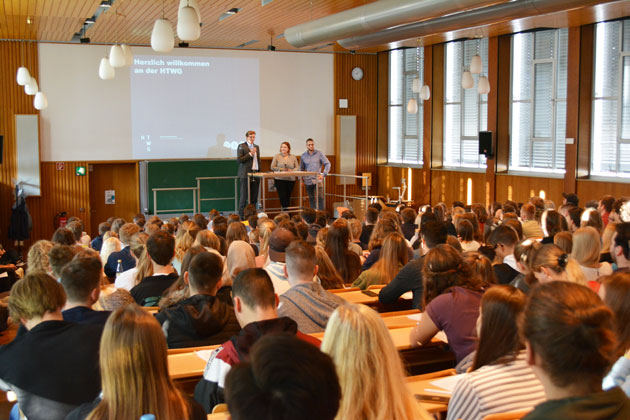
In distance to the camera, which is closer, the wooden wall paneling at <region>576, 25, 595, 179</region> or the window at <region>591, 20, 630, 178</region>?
the window at <region>591, 20, 630, 178</region>

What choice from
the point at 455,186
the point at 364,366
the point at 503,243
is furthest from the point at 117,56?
the point at 455,186

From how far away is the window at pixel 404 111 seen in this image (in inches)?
632

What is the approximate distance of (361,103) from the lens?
55.3 feet

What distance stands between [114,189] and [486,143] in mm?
8149

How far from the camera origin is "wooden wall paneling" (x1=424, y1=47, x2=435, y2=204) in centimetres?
1533

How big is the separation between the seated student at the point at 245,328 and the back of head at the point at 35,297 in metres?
0.76

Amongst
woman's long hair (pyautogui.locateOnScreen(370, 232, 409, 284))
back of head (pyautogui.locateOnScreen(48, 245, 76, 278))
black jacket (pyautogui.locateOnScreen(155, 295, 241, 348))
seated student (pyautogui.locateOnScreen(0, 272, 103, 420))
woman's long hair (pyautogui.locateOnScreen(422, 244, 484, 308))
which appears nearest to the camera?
seated student (pyautogui.locateOnScreen(0, 272, 103, 420))

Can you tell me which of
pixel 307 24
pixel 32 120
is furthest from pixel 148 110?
pixel 307 24

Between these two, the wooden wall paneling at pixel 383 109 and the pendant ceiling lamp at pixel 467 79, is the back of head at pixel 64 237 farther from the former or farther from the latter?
the wooden wall paneling at pixel 383 109

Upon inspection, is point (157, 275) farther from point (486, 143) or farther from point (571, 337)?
point (486, 143)

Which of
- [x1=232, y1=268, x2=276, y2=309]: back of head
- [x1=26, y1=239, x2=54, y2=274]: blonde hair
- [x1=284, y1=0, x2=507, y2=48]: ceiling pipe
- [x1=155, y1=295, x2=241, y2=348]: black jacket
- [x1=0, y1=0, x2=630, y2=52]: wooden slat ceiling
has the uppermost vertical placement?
[x1=0, y1=0, x2=630, y2=52]: wooden slat ceiling

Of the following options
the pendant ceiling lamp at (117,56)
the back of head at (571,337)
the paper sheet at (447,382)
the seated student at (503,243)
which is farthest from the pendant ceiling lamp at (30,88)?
the back of head at (571,337)

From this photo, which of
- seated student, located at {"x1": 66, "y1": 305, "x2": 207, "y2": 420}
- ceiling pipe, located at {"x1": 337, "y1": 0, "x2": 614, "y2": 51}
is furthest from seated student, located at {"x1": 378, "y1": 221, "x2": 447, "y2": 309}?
ceiling pipe, located at {"x1": 337, "y1": 0, "x2": 614, "y2": 51}

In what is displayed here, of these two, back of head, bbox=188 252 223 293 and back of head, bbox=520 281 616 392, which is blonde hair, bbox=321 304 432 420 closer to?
back of head, bbox=520 281 616 392
